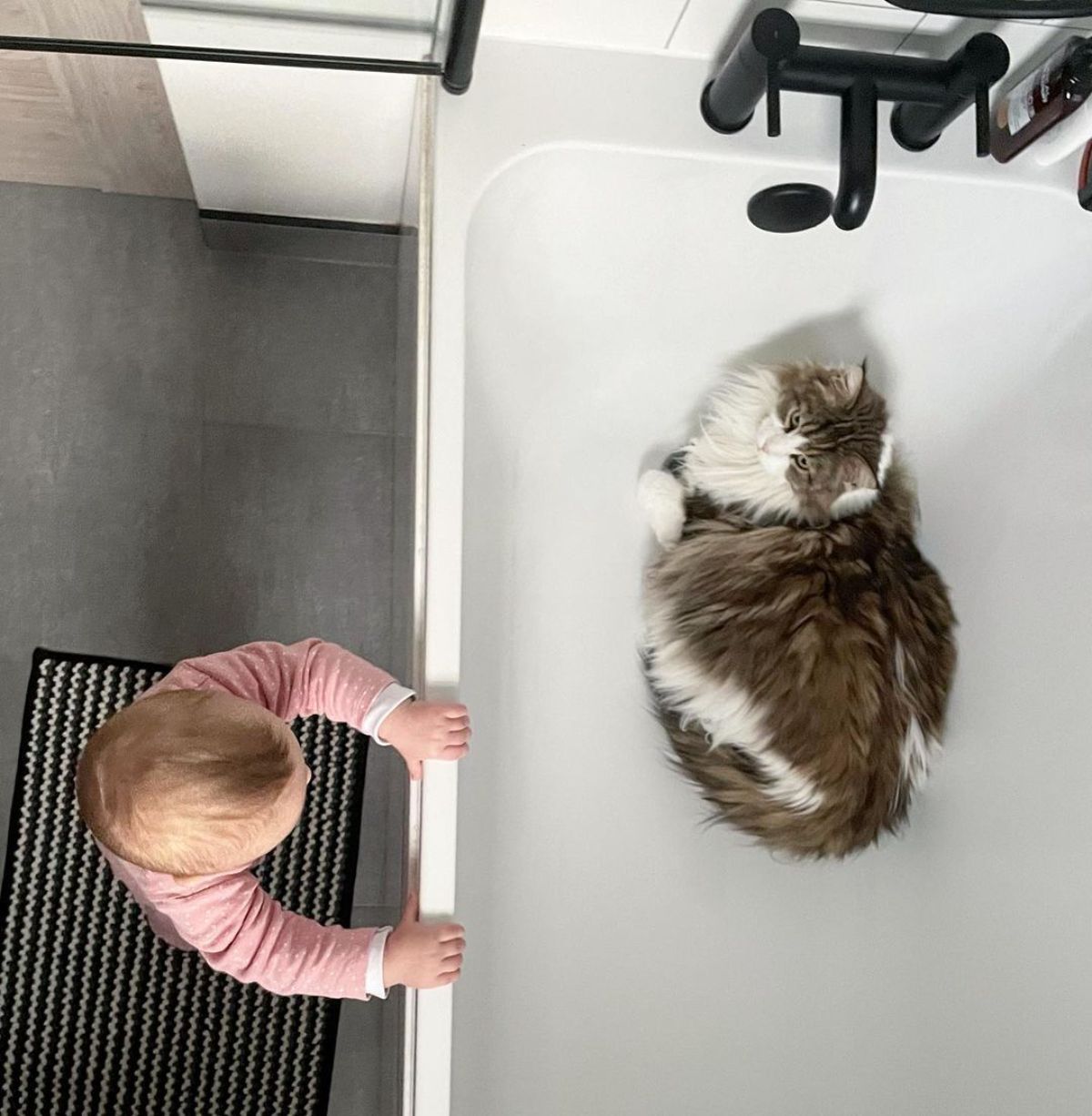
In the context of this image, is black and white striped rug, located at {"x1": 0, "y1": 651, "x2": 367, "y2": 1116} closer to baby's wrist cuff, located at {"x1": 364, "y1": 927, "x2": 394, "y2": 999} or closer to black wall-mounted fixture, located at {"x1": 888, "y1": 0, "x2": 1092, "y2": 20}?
baby's wrist cuff, located at {"x1": 364, "y1": 927, "x2": 394, "y2": 999}

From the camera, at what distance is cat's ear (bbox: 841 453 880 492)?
130 centimetres

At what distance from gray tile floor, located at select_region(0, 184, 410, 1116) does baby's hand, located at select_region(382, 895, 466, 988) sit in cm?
40

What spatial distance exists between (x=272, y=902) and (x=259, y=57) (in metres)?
0.89

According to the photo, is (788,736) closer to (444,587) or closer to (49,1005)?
(444,587)

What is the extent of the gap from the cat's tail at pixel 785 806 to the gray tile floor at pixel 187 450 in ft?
1.37

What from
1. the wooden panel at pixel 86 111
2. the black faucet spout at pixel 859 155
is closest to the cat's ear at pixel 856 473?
the black faucet spout at pixel 859 155

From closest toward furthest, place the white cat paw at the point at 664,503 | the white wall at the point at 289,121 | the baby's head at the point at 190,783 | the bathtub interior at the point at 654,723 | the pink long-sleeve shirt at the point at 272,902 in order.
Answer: the baby's head at the point at 190,783, the pink long-sleeve shirt at the point at 272,902, the white wall at the point at 289,121, the bathtub interior at the point at 654,723, the white cat paw at the point at 664,503

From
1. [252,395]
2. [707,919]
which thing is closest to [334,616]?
[252,395]

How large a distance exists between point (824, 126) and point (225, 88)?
2.24 feet

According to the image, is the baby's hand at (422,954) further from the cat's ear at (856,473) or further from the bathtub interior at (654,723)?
the cat's ear at (856,473)

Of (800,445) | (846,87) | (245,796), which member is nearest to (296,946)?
(245,796)

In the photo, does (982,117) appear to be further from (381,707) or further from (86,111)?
(86,111)

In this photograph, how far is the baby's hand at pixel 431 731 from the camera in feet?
3.44

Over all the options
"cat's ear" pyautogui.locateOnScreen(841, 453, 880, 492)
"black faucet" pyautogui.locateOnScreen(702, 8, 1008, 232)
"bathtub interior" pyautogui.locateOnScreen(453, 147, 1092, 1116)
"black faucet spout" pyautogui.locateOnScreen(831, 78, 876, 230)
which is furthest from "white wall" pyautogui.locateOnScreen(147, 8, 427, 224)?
"cat's ear" pyautogui.locateOnScreen(841, 453, 880, 492)
